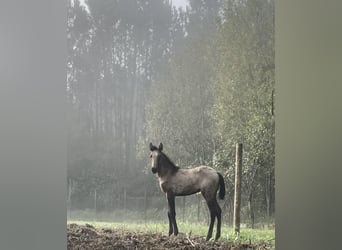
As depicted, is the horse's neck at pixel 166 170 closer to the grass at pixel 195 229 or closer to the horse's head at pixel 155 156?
the horse's head at pixel 155 156

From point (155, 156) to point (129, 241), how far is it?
0.53 metres

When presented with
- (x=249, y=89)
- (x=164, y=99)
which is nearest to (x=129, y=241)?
(x=164, y=99)

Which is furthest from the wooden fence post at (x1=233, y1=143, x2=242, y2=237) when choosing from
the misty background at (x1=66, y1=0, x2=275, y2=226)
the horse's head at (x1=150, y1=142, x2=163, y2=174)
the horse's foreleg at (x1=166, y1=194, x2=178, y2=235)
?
the horse's head at (x1=150, y1=142, x2=163, y2=174)

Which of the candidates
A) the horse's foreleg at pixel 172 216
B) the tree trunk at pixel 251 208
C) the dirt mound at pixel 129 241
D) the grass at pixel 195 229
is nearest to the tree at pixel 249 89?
the tree trunk at pixel 251 208

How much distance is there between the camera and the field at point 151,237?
10.0 feet

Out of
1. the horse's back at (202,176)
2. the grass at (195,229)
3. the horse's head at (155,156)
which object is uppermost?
the horse's head at (155,156)

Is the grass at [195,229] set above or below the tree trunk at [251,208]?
below

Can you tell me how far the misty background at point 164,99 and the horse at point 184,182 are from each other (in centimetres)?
4

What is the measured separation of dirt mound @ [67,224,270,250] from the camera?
311 centimetres

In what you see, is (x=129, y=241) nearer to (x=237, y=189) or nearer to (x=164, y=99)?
(x=237, y=189)
